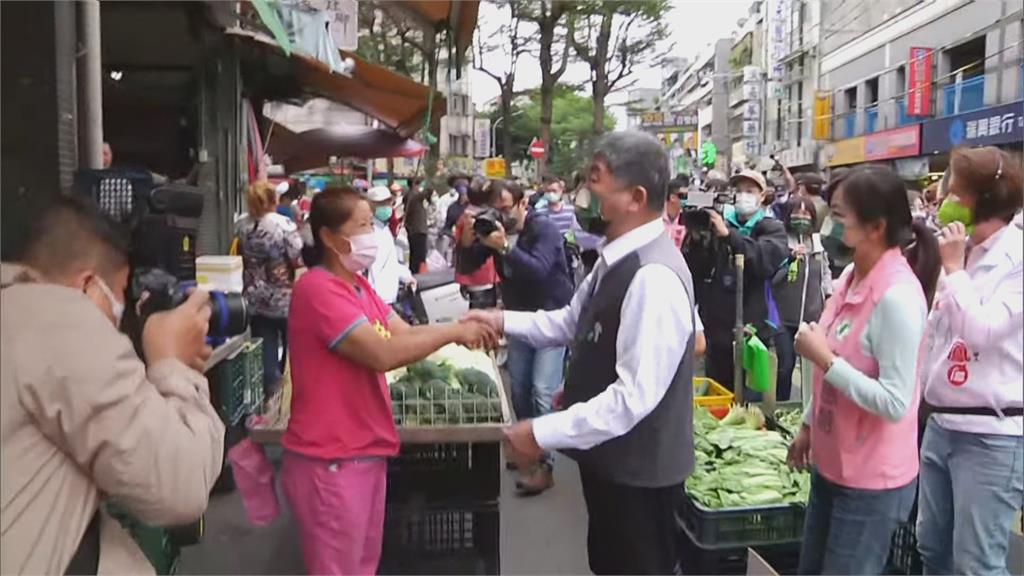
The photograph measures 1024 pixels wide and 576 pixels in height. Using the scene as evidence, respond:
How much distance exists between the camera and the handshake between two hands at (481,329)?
9.00ft

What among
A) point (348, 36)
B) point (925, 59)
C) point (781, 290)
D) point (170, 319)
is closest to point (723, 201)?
point (781, 290)

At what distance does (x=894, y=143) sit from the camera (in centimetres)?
2000

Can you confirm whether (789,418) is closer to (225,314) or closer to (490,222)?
(490,222)

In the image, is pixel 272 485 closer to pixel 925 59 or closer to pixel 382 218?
pixel 382 218

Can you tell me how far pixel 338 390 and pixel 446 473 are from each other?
102 cm

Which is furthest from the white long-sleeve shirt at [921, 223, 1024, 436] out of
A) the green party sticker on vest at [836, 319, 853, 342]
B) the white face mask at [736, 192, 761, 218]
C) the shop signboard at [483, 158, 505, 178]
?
the shop signboard at [483, 158, 505, 178]

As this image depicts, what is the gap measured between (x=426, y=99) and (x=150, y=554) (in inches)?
274

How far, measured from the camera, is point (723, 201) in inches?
236

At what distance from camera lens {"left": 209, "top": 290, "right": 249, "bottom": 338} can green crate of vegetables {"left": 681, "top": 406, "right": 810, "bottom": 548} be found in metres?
2.20

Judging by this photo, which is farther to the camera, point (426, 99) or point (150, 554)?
point (426, 99)

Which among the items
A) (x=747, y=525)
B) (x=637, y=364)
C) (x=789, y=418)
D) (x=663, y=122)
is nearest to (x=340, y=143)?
(x=789, y=418)

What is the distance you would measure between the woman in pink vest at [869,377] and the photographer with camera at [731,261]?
8.23 feet

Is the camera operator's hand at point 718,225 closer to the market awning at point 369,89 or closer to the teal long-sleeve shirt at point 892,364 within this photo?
the teal long-sleeve shirt at point 892,364

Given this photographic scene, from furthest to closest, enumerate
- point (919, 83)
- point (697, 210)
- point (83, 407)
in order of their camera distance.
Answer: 1. point (919, 83)
2. point (697, 210)
3. point (83, 407)
